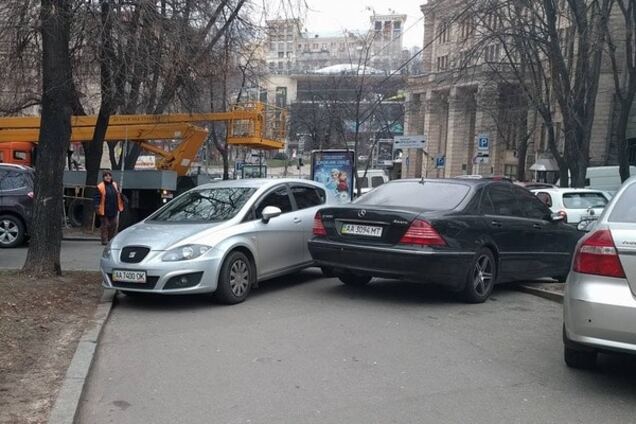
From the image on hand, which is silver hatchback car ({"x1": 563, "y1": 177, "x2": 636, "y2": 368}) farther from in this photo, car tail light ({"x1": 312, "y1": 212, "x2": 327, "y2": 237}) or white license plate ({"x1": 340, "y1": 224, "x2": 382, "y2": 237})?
car tail light ({"x1": 312, "y1": 212, "x2": 327, "y2": 237})

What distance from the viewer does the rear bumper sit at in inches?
273

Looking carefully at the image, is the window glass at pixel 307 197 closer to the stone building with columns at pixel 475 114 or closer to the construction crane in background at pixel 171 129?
the construction crane in background at pixel 171 129

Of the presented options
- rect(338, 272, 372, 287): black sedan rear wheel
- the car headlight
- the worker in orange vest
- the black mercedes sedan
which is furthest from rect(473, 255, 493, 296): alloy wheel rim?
the worker in orange vest

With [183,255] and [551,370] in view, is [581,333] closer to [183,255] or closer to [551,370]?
[551,370]

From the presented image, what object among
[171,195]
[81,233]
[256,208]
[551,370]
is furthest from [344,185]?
[551,370]

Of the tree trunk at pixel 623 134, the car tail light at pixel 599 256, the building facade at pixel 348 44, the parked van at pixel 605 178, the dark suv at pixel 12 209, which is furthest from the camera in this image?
the parked van at pixel 605 178

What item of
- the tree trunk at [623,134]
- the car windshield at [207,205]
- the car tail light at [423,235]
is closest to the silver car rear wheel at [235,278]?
the car windshield at [207,205]

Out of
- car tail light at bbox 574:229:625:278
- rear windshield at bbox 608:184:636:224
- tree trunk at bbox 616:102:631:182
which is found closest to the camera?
car tail light at bbox 574:229:625:278

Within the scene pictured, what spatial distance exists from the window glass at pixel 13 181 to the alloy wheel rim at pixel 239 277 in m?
7.95

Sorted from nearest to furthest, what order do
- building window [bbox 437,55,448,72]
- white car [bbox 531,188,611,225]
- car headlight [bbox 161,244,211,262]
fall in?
car headlight [bbox 161,244,211,262]
white car [bbox 531,188,611,225]
building window [bbox 437,55,448,72]

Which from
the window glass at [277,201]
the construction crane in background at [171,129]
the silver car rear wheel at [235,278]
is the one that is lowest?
the silver car rear wheel at [235,278]

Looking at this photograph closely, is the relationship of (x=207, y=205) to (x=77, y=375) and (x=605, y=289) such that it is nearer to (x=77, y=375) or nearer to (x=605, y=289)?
(x=77, y=375)

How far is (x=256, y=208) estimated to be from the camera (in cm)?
820

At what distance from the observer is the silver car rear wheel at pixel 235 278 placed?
7.31 meters
